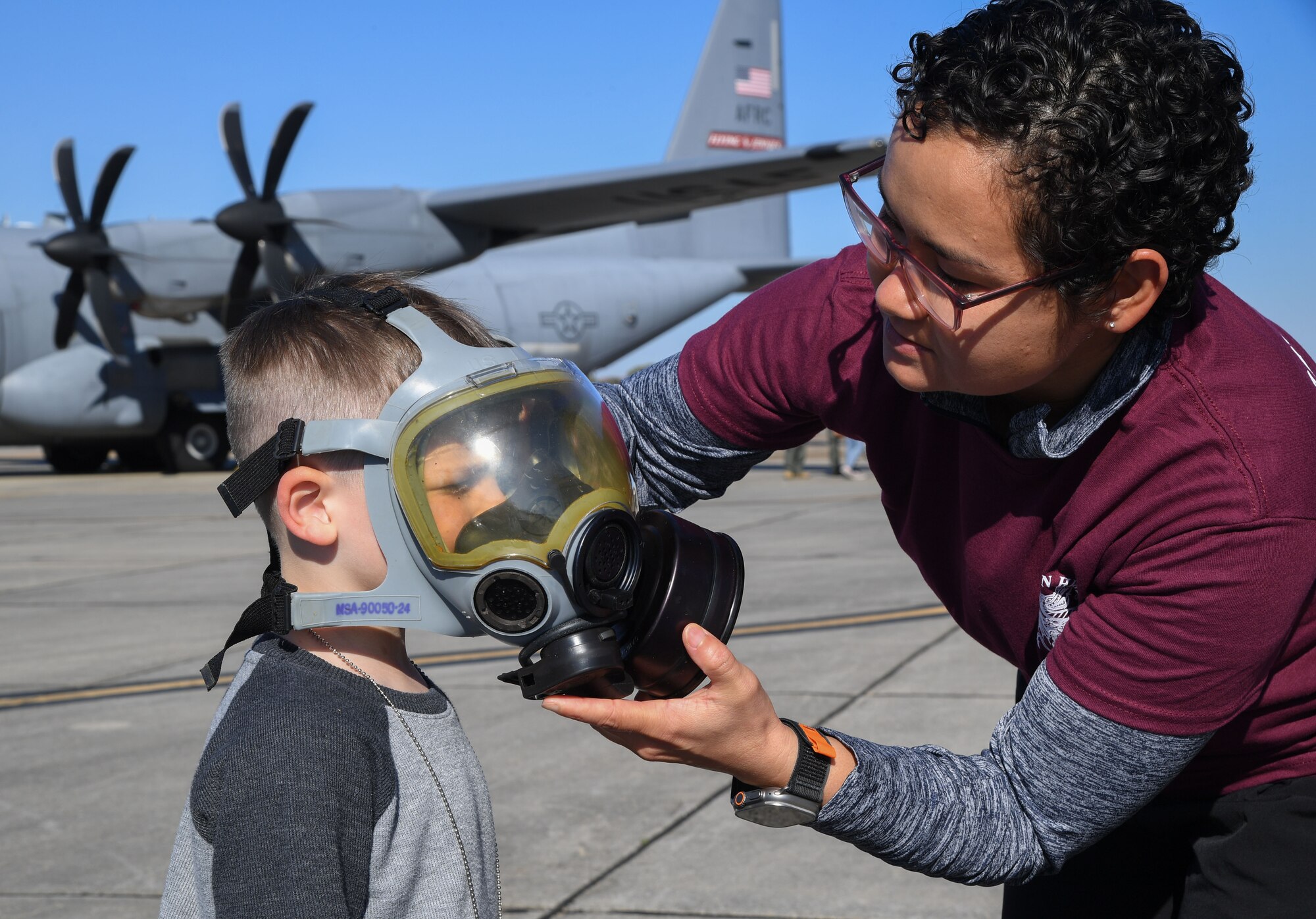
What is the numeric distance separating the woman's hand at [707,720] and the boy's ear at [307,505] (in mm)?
389

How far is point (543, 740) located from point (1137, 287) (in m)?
3.34

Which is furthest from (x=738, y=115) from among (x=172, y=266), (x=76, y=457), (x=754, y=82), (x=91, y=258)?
(x=76, y=457)

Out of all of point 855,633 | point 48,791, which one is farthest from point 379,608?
point 855,633

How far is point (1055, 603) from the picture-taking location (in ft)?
5.54

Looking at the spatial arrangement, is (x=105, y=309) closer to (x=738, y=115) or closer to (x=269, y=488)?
(x=738, y=115)

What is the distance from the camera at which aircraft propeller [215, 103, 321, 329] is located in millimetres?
16906

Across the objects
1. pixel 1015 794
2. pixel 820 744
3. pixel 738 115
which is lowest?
pixel 1015 794

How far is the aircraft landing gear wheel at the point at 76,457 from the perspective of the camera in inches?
814

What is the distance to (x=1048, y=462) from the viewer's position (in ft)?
5.50

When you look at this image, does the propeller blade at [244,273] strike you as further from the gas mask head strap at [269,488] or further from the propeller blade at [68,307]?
the gas mask head strap at [269,488]

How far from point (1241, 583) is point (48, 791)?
3.77 m

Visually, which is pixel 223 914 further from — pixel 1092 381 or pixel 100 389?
pixel 100 389

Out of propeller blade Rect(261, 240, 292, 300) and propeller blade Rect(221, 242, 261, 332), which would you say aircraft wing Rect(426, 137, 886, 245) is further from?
propeller blade Rect(221, 242, 261, 332)

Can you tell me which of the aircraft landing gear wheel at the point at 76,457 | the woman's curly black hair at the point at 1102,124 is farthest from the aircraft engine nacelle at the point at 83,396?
the woman's curly black hair at the point at 1102,124
